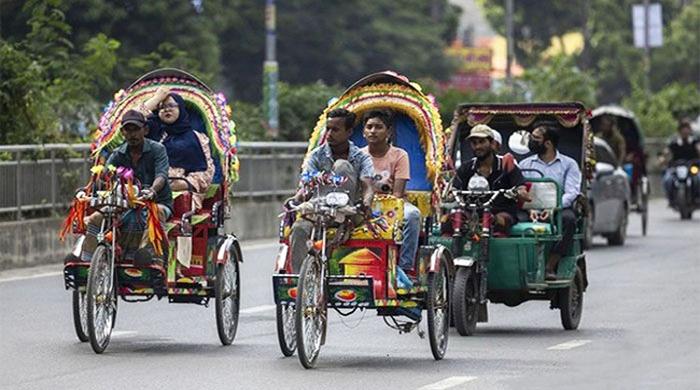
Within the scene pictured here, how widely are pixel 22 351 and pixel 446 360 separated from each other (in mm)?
2943

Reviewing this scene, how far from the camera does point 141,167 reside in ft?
49.9

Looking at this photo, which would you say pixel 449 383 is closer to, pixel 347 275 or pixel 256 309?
pixel 347 275

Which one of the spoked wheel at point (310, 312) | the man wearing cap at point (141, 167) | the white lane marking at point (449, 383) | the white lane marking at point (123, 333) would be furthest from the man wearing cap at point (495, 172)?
the white lane marking at point (449, 383)

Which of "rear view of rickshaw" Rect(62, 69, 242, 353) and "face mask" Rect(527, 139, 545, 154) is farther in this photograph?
"face mask" Rect(527, 139, 545, 154)

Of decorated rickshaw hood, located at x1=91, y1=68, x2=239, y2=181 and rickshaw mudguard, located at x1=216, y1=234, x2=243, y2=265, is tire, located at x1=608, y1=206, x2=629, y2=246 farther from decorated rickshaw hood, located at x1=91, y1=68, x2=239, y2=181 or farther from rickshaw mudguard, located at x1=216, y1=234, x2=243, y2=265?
rickshaw mudguard, located at x1=216, y1=234, x2=243, y2=265

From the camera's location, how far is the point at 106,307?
14.6m

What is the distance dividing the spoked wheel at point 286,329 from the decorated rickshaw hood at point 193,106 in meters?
2.49

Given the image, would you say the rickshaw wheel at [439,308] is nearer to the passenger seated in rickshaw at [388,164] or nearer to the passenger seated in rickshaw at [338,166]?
the passenger seated in rickshaw at [388,164]

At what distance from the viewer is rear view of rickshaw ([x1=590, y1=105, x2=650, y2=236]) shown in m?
33.1

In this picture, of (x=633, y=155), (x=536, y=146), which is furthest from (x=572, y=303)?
(x=633, y=155)

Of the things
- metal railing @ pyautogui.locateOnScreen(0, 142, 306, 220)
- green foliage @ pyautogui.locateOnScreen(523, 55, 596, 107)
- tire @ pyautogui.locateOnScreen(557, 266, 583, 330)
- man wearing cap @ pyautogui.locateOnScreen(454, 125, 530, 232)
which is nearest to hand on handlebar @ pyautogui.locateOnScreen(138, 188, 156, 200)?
man wearing cap @ pyautogui.locateOnScreen(454, 125, 530, 232)

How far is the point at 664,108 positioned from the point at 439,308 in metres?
43.8

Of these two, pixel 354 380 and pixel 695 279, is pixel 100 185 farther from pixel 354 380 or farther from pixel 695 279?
pixel 695 279

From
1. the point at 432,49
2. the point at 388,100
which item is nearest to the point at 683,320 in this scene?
the point at 388,100
